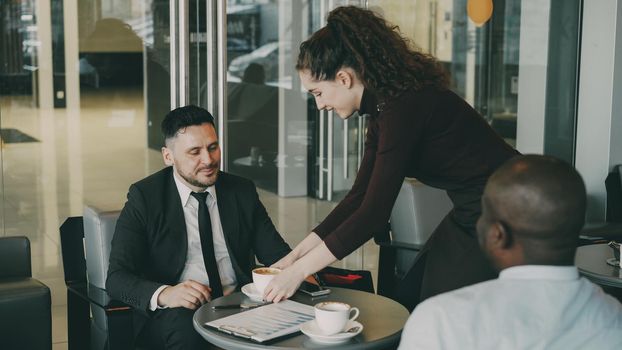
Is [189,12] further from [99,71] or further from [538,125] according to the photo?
[538,125]

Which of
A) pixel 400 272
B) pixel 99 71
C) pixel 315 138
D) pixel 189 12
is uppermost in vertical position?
pixel 189 12

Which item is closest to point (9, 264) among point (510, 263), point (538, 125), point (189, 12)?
point (189, 12)

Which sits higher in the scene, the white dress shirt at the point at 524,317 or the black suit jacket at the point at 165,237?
the white dress shirt at the point at 524,317

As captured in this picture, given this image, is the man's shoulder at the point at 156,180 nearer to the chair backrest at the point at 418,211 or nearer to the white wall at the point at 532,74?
the chair backrest at the point at 418,211

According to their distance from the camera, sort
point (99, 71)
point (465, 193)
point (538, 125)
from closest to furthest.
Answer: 1. point (465, 193)
2. point (99, 71)
3. point (538, 125)

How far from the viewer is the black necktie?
347cm

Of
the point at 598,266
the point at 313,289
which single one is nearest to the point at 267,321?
the point at 313,289

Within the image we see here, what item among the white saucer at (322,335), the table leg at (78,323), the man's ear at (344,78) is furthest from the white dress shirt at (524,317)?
the table leg at (78,323)

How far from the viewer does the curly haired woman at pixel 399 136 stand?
276cm

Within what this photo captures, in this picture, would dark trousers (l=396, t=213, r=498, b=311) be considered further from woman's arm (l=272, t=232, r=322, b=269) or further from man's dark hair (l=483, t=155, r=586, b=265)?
Answer: man's dark hair (l=483, t=155, r=586, b=265)

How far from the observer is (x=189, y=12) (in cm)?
543

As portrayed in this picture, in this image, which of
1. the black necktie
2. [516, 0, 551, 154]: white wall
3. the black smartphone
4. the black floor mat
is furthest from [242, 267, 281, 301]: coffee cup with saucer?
[516, 0, 551, 154]: white wall

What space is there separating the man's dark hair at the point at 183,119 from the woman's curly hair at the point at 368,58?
30.2 inches

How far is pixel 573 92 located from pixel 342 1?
6.35 ft
